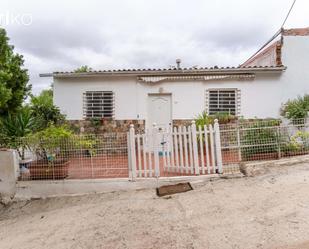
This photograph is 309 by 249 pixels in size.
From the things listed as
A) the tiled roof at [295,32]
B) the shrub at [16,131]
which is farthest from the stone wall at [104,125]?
the tiled roof at [295,32]

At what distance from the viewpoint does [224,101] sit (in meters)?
10.9

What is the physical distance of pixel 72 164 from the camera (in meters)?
6.74

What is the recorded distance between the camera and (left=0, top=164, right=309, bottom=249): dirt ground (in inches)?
154

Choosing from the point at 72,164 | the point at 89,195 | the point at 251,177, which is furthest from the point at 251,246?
the point at 72,164

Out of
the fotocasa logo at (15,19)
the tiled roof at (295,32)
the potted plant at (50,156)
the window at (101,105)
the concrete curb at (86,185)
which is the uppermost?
the tiled roof at (295,32)

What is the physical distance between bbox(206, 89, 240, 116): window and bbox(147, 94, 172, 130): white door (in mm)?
1518

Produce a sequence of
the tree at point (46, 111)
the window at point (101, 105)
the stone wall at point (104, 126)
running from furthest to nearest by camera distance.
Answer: the window at point (101, 105) → the stone wall at point (104, 126) → the tree at point (46, 111)

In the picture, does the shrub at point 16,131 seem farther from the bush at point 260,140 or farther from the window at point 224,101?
the window at point 224,101

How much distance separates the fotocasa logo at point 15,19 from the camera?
24.0ft

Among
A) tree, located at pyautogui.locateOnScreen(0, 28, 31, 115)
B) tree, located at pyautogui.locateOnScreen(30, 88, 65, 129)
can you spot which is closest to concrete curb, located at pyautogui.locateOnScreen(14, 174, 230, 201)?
tree, located at pyautogui.locateOnScreen(0, 28, 31, 115)

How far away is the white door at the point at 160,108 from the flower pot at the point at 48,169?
490 centimetres

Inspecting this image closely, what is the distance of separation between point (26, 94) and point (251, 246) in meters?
6.79

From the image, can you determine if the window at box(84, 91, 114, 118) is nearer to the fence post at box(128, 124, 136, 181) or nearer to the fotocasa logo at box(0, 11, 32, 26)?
the fotocasa logo at box(0, 11, 32, 26)

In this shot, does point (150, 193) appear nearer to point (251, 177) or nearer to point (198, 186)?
point (198, 186)
